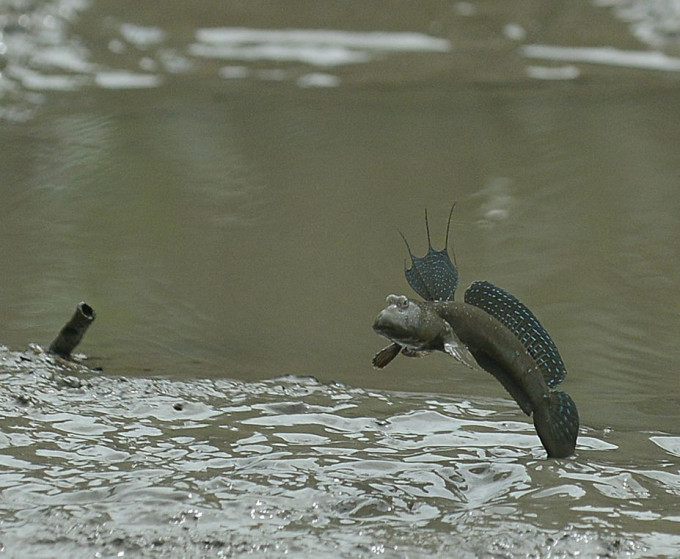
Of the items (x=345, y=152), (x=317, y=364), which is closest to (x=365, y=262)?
(x=317, y=364)

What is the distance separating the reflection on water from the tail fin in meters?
0.04

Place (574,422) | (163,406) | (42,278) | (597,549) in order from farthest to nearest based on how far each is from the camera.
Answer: (42,278), (163,406), (574,422), (597,549)

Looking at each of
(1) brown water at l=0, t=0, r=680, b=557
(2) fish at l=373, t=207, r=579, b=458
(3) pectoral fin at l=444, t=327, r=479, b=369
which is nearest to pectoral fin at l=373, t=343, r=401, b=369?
(2) fish at l=373, t=207, r=579, b=458

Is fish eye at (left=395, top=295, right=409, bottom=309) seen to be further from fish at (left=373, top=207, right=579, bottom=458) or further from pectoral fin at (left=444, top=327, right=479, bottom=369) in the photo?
pectoral fin at (left=444, top=327, right=479, bottom=369)

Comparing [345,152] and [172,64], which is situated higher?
[172,64]

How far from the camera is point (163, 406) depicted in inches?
106

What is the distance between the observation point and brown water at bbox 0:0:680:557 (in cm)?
208

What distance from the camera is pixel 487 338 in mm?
2184

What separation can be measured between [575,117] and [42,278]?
288cm

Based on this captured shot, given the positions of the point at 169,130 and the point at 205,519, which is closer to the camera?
the point at 205,519

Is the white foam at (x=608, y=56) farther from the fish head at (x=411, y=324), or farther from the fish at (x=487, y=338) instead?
the fish head at (x=411, y=324)

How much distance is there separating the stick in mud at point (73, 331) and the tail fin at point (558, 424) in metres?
1.22

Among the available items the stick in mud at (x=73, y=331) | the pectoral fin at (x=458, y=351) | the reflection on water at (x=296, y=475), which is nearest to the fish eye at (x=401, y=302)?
the pectoral fin at (x=458, y=351)

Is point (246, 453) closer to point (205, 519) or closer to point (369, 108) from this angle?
point (205, 519)
